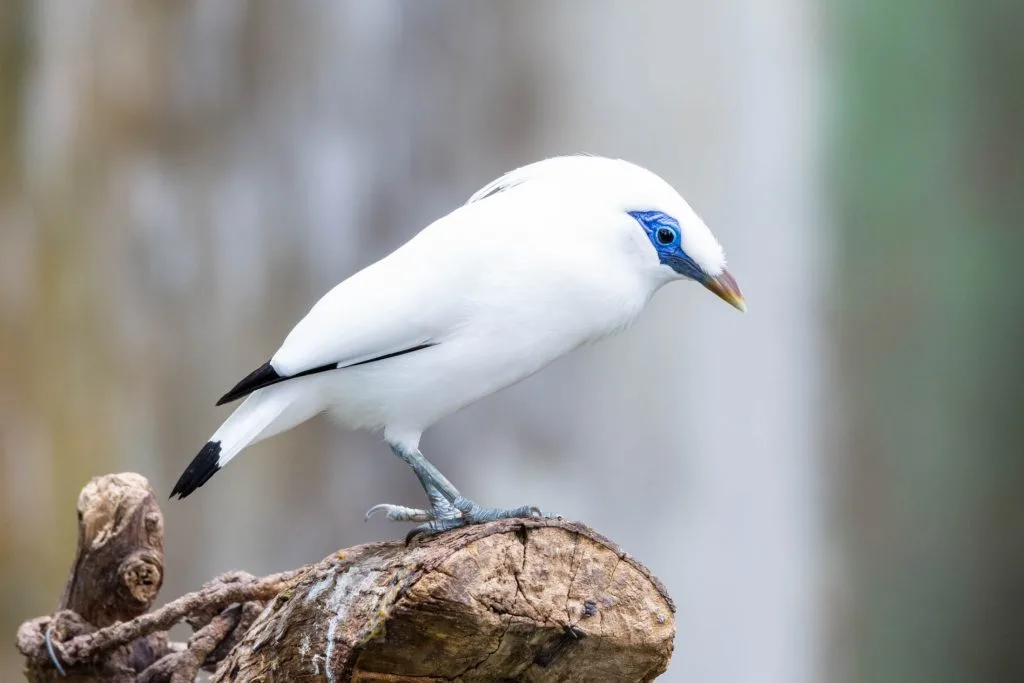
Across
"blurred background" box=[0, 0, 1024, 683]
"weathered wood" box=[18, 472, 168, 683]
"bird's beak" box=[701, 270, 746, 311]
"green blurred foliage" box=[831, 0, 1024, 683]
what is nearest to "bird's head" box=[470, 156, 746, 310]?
"bird's beak" box=[701, 270, 746, 311]

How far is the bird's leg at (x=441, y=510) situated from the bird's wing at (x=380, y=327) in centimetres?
18

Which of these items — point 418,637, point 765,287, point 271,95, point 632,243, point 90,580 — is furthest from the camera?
point 765,287

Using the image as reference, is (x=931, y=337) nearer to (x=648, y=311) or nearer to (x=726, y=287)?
(x=648, y=311)

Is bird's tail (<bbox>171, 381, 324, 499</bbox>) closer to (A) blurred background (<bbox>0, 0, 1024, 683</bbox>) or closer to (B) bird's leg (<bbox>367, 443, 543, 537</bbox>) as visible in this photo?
Result: (B) bird's leg (<bbox>367, 443, 543, 537</bbox>)

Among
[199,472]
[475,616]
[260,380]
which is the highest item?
[260,380]

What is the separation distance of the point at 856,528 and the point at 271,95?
2.18 metres

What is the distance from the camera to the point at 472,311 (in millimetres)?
1643

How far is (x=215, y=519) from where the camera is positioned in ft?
9.93

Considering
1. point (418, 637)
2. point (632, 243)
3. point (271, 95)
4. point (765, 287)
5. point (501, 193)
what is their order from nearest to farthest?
point (418, 637) → point (632, 243) → point (501, 193) → point (271, 95) → point (765, 287)

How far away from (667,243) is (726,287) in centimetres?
12

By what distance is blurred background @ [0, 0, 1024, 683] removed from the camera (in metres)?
2.95

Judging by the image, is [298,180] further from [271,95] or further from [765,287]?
[765,287]

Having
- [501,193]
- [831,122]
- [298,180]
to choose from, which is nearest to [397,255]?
[501,193]

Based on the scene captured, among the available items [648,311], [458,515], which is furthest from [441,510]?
[648,311]
